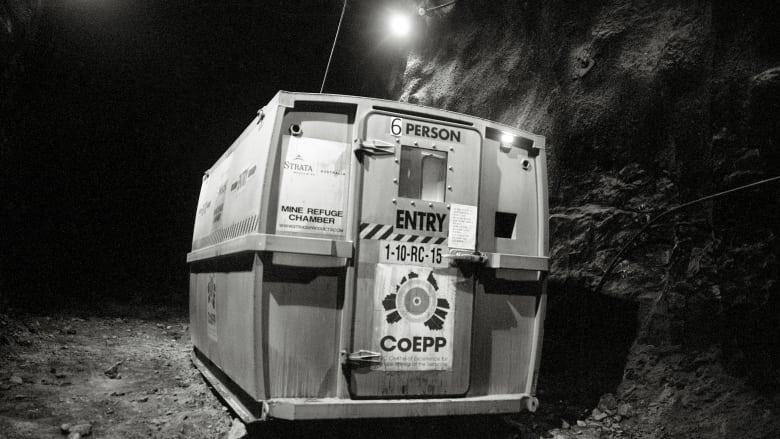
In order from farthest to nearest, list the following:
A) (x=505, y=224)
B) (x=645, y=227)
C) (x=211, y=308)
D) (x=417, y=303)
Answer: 1. (x=645, y=227)
2. (x=211, y=308)
3. (x=505, y=224)
4. (x=417, y=303)

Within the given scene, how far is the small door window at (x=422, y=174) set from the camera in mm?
3559

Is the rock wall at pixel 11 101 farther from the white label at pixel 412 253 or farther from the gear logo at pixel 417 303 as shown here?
the gear logo at pixel 417 303

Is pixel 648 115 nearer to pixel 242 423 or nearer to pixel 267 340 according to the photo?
pixel 267 340

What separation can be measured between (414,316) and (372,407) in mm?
683

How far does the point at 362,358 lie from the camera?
325 cm

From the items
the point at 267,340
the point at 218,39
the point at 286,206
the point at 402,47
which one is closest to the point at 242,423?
the point at 267,340

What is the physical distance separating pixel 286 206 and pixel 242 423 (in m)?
1.78

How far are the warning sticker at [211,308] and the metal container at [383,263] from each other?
31.1 inches

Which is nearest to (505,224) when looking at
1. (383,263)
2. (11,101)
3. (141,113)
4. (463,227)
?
(463,227)

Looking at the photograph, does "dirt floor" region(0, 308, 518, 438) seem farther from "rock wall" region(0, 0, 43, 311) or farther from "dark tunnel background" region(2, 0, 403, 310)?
"dark tunnel background" region(2, 0, 403, 310)

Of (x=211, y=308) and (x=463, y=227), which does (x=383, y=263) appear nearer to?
(x=463, y=227)

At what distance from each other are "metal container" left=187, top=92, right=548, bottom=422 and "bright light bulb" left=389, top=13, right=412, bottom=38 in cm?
755

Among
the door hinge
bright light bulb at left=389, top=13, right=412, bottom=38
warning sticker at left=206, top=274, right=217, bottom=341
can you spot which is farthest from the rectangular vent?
bright light bulb at left=389, top=13, right=412, bottom=38

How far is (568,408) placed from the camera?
191 inches
